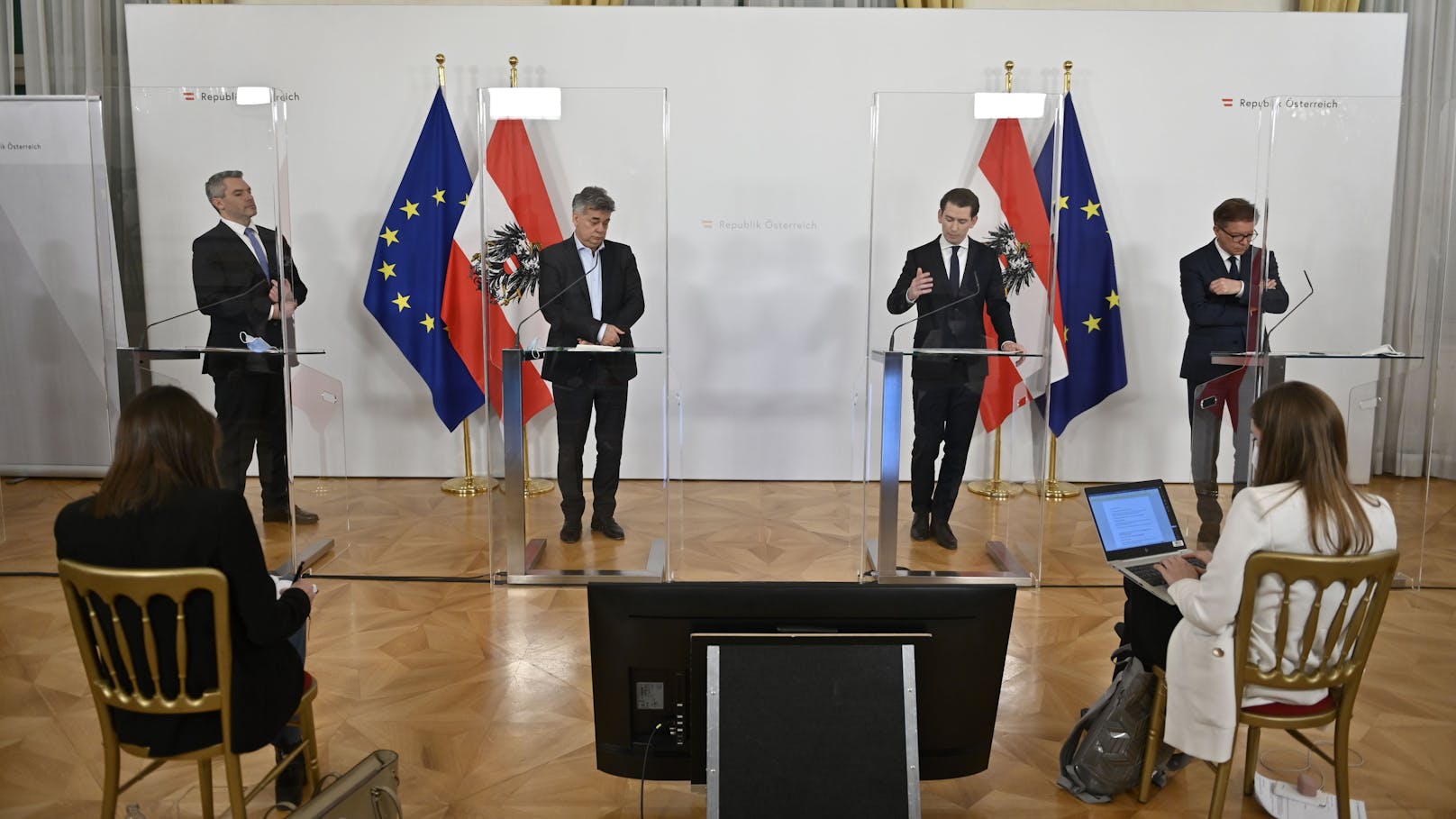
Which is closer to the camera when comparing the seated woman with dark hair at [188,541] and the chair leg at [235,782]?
the seated woman with dark hair at [188,541]

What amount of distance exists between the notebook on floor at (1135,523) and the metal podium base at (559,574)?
210cm

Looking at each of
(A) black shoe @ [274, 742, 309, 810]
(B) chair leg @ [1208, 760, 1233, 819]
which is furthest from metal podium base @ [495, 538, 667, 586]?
(B) chair leg @ [1208, 760, 1233, 819]

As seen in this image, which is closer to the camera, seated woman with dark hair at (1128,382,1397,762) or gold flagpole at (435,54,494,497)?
seated woman with dark hair at (1128,382,1397,762)

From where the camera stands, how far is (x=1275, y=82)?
5730 mm

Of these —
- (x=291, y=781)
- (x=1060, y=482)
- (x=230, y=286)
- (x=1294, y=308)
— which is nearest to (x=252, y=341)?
(x=230, y=286)

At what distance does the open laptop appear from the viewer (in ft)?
8.68

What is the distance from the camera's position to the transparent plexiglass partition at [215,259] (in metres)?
3.75

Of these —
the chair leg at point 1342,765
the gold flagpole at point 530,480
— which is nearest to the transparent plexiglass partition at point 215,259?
the gold flagpole at point 530,480

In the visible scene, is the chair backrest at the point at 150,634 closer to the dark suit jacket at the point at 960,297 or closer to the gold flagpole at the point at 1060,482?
the dark suit jacket at the point at 960,297

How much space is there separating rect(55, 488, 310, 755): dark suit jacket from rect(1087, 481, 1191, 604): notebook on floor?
2.04 m

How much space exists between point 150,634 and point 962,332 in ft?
10.1

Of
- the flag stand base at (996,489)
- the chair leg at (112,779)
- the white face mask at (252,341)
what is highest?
the white face mask at (252,341)

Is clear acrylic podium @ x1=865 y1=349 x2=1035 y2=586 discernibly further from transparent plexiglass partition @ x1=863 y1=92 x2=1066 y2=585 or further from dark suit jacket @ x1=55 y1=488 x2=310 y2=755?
dark suit jacket @ x1=55 y1=488 x2=310 y2=755

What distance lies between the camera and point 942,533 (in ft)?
14.6
